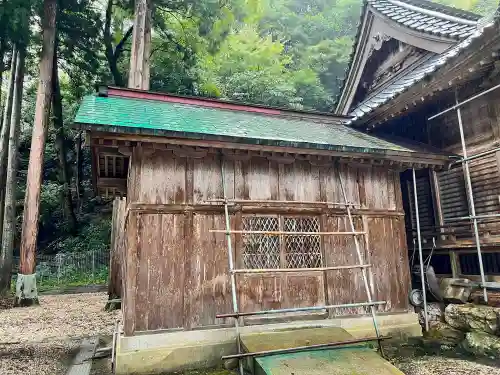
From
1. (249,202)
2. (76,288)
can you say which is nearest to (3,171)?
Answer: (76,288)

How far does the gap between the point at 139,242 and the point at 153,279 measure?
680mm

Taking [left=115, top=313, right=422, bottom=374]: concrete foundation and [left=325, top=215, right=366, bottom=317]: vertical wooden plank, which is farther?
[left=325, top=215, right=366, bottom=317]: vertical wooden plank

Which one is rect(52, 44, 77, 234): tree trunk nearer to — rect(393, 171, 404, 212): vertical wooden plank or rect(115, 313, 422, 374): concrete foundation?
rect(115, 313, 422, 374): concrete foundation

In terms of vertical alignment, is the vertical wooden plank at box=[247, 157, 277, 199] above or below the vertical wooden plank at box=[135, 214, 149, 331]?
above

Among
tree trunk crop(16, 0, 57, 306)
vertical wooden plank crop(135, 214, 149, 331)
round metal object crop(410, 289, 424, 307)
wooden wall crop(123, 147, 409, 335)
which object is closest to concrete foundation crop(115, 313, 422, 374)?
wooden wall crop(123, 147, 409, 335)

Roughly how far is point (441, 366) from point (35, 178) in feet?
45.8

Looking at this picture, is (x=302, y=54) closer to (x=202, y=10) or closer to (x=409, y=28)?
(x=202, y=10)

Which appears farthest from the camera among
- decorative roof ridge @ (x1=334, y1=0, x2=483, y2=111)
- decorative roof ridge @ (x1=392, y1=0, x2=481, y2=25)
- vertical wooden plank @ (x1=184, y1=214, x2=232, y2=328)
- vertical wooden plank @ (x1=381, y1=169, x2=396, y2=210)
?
decorative roof ridge @ (x1=392, y1=0, x2=481, y2=25)

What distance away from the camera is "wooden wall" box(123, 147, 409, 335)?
6242 millimetres

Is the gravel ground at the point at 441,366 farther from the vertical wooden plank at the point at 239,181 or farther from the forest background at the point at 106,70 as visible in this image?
the forest background at the point at 106,70

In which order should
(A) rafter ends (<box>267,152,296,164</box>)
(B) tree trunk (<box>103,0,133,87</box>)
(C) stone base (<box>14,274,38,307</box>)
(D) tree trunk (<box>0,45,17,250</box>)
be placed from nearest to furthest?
(A) rafter ends (<box>267,152,296,164</box>) → (C) stone base (<box>14,274,38,307</box>) → (D) tree trunk (<box>0,45,17,250</box>) → (B) tree trunk (<box>103,0,133,87</box>)

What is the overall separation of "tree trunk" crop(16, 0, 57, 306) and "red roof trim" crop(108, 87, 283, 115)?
6.80 meters

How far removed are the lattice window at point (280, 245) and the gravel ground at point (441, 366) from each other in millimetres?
2260

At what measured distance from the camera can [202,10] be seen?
16812 millimetres
